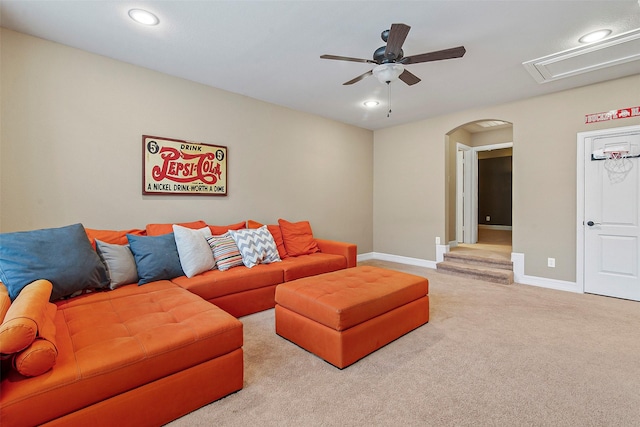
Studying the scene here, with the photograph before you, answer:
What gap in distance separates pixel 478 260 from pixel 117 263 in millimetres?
4830

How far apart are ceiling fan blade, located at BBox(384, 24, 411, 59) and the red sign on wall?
9.78 feet

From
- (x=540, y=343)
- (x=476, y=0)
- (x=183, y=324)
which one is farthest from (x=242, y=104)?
(x=540, y=343)

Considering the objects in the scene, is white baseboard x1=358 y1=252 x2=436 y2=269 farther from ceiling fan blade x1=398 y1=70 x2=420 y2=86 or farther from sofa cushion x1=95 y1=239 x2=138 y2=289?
sofa cushion x1=95 y1=239 x2=138 y2=289

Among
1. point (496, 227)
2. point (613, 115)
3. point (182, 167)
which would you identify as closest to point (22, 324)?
point (182, 167)

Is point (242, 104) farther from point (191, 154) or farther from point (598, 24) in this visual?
point (598, 24)

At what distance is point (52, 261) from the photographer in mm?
2096

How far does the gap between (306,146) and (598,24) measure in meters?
3.54

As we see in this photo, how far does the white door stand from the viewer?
3.46m

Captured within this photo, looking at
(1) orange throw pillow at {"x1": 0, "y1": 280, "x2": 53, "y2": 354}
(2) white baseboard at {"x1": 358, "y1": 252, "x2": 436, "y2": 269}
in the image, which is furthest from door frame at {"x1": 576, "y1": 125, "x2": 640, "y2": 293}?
(1) orange throw pillow at {"x1": 0, "y1": 280, "x2": 53, "y2": 354}

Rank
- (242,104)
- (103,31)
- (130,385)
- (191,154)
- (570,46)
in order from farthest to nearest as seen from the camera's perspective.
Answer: (242,104), (191,154), (570,46), (103,31), (130,385)

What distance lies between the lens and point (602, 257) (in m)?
3.65

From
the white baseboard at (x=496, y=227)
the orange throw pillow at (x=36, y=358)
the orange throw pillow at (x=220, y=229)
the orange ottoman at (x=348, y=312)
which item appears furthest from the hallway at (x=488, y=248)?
the orange throw pillow at (x=36, y=358)

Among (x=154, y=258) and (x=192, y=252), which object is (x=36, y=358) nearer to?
(x=154, y=258)

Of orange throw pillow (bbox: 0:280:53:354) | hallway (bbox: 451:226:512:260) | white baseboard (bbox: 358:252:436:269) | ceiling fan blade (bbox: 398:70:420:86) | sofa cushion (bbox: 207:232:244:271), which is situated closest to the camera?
orange throw pillow (bbox: 0:280:53:354)
